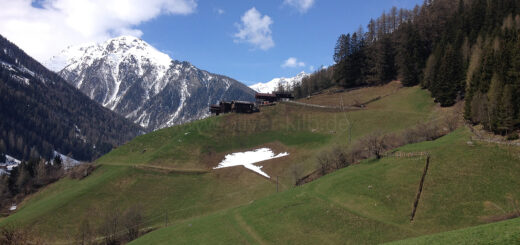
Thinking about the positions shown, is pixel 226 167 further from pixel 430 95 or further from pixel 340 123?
pixel 430 95

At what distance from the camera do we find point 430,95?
95.3 meters

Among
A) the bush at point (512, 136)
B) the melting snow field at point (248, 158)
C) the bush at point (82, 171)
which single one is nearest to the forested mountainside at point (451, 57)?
the bush at point (512, 136)

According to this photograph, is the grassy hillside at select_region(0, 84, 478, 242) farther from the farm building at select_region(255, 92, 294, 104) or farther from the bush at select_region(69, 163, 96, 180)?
the farm building at select_region(255, 92, 294, 104)

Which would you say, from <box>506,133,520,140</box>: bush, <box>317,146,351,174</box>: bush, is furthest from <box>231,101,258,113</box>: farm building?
<box>506,133,520,140</box>: bush

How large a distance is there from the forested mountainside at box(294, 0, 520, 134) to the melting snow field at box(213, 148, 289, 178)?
1823 inches

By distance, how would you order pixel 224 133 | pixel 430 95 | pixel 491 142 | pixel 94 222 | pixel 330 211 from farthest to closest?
pixel 224 133 → pixel 430 95 → pixel 94 222 → pixel 491 142 → pixel 330 211

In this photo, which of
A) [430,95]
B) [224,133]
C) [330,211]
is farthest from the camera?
[224,133]

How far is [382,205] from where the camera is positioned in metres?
45.1

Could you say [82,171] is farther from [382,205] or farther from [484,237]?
[484,237]

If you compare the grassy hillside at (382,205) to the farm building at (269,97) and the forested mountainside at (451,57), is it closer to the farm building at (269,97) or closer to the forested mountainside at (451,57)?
the forested mountainside at (451,57)

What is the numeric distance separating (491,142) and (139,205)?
218 ft

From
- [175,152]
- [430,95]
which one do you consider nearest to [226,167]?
[175,152]

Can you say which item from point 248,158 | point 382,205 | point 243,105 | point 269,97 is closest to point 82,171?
point 248,158

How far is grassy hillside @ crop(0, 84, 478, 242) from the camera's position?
48094 mm
